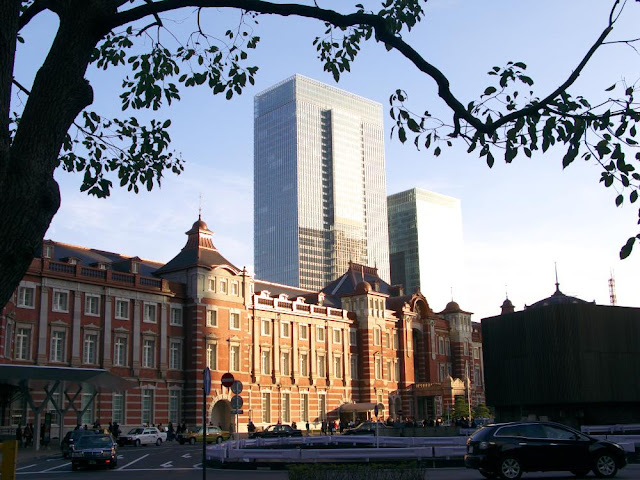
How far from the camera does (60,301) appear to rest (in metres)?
51.9

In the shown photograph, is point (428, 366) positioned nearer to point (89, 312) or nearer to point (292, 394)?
point (292, 394)

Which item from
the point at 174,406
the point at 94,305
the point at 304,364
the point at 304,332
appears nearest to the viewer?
the point at 94,305

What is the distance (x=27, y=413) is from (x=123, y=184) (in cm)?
4269

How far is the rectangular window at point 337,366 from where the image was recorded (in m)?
74.8

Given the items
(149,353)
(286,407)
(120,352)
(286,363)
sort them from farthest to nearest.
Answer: (286,363) → (286,407) → (149,353) → (120,352)

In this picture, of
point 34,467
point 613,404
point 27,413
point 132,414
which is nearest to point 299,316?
point 132,414

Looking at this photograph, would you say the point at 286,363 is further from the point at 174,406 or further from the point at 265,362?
the point at 174,406

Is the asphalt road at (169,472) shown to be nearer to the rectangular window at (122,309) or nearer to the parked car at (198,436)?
the parked car at (198,436)

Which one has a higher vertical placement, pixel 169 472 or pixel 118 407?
pixel 118 407

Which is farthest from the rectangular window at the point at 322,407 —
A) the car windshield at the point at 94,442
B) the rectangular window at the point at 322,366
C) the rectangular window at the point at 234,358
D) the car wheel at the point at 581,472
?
the car wheel at the point at 581,472

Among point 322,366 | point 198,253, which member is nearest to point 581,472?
point 198,253

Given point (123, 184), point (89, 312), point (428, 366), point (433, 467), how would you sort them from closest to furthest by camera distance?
point (123, 184) < point (433, 467) < point (89, 312) < point (428, 366)

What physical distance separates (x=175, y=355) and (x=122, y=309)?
20.5ft

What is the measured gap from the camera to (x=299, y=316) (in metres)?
71.3
